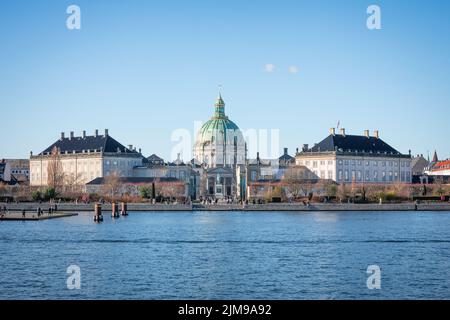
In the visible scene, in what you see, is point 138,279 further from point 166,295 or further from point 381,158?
point 381,158

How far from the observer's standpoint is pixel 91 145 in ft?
531

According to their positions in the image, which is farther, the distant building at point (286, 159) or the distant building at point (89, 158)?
the distant building at point (286, 159)

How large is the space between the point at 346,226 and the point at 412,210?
3777 centimetres

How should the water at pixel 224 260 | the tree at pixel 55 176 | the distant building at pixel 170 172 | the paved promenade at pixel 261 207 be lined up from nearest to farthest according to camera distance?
the water at pixel 224 260 < the paved promenade at pixel 261 207 < the tree at pixel 55 176 < the distant building at pixel 170 172

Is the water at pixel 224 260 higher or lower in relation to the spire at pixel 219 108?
lower

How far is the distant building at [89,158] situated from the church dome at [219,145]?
20.8 meters

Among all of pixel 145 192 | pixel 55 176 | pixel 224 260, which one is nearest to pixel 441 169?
pixel 145 192

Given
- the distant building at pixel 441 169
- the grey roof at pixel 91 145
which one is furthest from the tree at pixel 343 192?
the distant building at pixel 441 169

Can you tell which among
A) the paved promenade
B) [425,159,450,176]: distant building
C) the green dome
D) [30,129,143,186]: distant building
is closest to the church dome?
the green dome

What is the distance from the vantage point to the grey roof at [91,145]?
525 feet

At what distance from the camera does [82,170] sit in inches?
6339

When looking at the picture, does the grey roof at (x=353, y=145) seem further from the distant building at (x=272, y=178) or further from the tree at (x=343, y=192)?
the tree at (x=343, y=192)

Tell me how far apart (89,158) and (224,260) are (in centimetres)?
11444

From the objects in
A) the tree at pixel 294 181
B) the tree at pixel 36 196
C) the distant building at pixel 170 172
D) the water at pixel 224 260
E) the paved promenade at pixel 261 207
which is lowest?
the water at pixel 224 260
